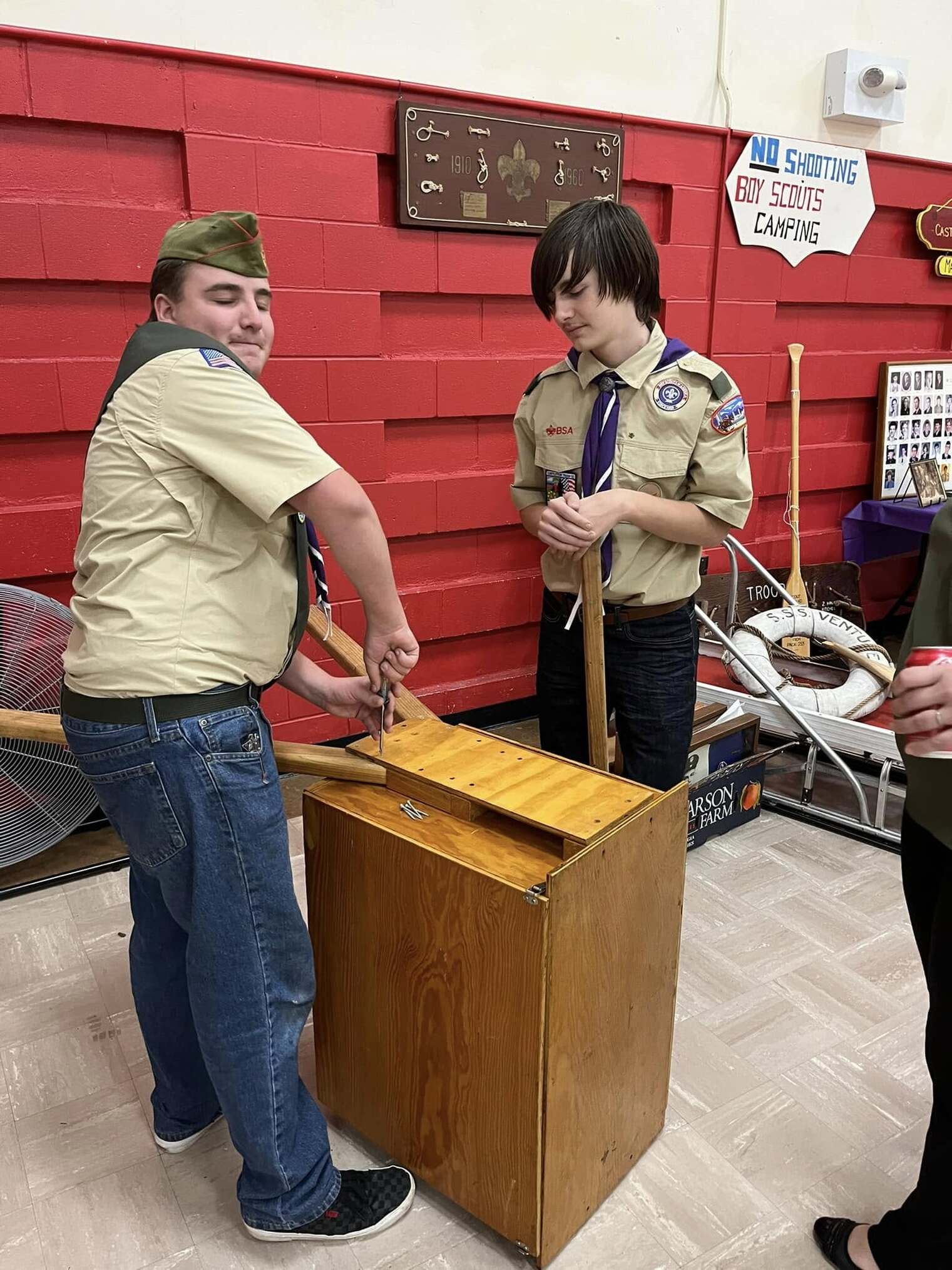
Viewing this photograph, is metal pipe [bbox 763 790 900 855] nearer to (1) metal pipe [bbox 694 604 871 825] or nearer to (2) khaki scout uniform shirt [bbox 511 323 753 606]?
(1) metal pipe [bbox 694 604 871 825]

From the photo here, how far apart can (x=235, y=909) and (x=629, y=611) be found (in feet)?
3.23

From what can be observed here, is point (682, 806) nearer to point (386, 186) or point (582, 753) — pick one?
point (582, 753)

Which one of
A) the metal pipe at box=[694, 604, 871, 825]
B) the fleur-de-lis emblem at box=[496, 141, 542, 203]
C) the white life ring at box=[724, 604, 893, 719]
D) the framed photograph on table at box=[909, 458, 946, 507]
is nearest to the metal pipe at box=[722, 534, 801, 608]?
the white life ring at box=[724, 604, 893, 719]

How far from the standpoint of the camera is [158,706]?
1.22m

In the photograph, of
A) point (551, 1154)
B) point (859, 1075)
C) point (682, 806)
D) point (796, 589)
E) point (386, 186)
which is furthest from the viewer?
point (796, 589)

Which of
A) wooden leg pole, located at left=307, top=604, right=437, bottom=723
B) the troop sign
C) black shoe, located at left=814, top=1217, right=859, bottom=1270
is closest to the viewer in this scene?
black shoe, located at left=814, top=1217, right=859, bottom=1270

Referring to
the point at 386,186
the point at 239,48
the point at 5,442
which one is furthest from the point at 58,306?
the point at 386,186

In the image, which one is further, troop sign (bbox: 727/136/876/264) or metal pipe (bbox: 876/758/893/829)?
troop sign (bbox: 727/136/876/264)

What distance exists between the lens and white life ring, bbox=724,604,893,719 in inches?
116

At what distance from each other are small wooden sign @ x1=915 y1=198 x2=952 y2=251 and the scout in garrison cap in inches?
153

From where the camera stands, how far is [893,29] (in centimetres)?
389

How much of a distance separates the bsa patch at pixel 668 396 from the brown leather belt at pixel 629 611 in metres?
0.39

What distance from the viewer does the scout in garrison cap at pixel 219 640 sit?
1.17 metres

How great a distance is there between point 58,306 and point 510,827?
2026 mm
